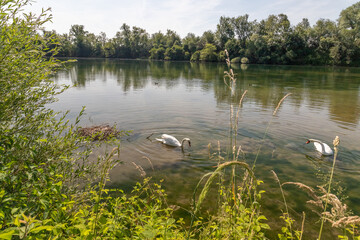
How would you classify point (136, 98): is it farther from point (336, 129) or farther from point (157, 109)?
point (336, 129)

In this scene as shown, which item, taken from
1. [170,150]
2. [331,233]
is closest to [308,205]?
[331,233]

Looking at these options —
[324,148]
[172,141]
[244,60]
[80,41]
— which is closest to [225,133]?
[172,141]

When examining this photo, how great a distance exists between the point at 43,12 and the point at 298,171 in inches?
361

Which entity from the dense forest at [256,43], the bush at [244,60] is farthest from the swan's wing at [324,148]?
the bush at [244,60]

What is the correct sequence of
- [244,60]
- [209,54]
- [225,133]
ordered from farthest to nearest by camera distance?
[209,54]
[244,60]
[225,133]

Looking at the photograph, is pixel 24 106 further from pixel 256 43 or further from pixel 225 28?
pixel 225 28

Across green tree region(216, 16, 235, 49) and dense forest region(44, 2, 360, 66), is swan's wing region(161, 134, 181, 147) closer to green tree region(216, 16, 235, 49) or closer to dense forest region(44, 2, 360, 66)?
dense forest region(44, 2, 360, 66)

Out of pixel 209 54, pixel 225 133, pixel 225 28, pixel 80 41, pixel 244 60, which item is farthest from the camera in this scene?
pixel 80 41

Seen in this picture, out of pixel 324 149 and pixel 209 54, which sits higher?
pixel 209 54

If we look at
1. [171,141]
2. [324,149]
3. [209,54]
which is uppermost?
[209,54]

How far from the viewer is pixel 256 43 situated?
83.1 meters

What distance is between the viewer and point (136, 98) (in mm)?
20562

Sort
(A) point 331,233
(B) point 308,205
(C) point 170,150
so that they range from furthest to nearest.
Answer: (C) point 170,150
(B) point 308,205
(A) point 331,233

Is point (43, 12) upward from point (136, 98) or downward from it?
upward
